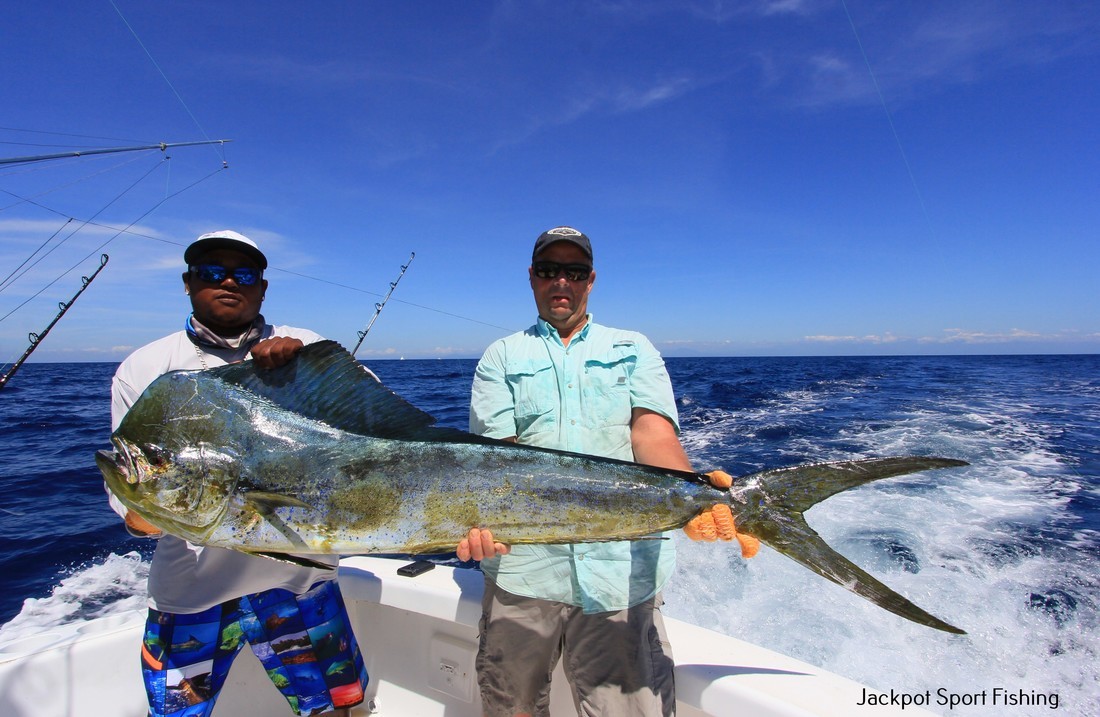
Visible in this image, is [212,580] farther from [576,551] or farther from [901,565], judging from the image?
[901,565]

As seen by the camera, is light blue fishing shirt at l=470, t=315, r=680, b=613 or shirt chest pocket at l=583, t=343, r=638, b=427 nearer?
light blue fishing shirt at l=470, t=315, r=680, b=613

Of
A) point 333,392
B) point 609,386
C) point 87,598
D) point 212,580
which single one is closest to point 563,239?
point 609,386

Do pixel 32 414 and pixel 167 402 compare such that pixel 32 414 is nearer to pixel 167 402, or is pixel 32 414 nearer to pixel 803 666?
pixel 167 402

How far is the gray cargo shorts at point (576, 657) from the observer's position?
2.02 m

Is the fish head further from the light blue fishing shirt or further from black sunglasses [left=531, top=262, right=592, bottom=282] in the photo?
black sunglasses [left=531, top=262, right=592, bottom=282]

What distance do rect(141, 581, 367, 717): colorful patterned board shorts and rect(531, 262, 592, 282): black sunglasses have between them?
1.58 metres

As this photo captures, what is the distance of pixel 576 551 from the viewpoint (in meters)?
2.05

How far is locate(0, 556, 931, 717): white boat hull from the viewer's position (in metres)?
2.09

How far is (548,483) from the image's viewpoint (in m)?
1.67

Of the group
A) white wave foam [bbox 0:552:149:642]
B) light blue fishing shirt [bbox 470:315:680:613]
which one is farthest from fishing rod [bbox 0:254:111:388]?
light blue fishing shirt [bbox 470:315:680:613]

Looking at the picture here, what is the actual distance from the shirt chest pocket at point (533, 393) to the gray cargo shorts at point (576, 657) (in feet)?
2.22

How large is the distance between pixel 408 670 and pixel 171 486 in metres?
2.04

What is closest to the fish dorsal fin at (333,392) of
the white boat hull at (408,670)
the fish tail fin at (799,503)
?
the fish tail fin at (799,503)

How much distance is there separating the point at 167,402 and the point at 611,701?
182 centimetres
